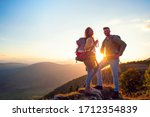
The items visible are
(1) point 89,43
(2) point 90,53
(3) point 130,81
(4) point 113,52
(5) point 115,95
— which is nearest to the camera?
(1) point 89,43

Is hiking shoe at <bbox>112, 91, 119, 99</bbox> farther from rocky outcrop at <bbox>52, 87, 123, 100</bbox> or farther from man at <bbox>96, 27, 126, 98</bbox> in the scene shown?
rocky outcrop at <bbox>52, 87, 123, 100</bbox>

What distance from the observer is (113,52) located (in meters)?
11.9

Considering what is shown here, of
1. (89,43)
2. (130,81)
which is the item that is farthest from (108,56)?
(130,81)

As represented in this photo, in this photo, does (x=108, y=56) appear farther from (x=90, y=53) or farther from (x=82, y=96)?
(x=82, y=96)

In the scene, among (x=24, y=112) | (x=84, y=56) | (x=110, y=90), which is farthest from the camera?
→ (x=110, y=90)

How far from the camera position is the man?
11836 millimetres

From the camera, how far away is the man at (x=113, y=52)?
11836mm

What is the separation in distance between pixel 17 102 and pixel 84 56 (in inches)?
134

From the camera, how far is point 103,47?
40.4ft

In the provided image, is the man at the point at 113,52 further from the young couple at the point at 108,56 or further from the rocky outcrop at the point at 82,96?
the rocky outcrop at the point at 82,96

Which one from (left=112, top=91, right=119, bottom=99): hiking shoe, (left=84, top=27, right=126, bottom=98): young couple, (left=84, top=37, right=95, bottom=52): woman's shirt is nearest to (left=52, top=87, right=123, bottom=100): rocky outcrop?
(left=84, top=27, right=126, bottom=98): young couple

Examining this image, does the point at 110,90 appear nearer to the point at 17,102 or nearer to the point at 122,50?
the point at 122,50

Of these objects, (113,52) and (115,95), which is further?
(115,95)

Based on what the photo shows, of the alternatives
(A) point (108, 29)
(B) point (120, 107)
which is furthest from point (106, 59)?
(B) point (120, 107)
